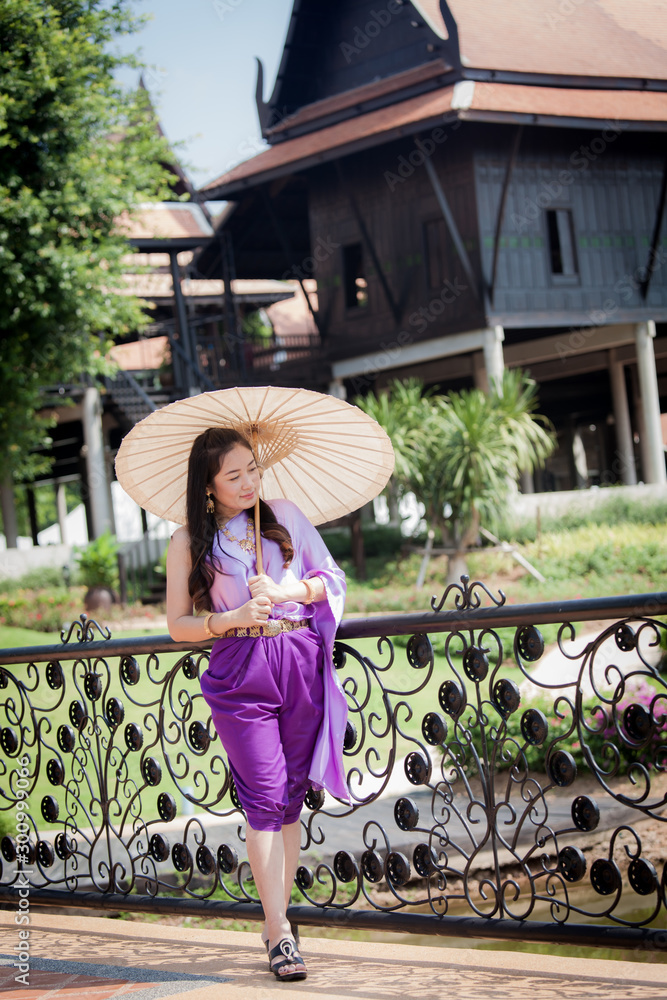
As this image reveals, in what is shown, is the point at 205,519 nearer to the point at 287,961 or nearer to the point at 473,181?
the point at 287,961

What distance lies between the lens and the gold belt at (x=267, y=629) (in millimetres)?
3111

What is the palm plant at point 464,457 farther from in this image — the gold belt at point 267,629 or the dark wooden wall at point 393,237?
the gold belt at point 267,629

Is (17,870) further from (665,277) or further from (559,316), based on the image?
(665,277)

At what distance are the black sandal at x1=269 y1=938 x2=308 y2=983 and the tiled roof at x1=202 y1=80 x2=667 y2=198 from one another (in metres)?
15.1

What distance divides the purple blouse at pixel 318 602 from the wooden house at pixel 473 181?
14.1m

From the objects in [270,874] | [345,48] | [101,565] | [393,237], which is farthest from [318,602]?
[345,48]

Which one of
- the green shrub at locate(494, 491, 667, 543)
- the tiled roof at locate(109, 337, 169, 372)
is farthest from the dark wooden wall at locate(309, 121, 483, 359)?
the tiled roof at locate(109, 337, 169, 372)

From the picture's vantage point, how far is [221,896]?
623cm

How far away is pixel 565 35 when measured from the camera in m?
18.5

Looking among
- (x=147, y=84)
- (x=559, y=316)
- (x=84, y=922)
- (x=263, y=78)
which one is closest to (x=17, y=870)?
(x=84, y=922)

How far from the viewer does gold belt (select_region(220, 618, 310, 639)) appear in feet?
10.2

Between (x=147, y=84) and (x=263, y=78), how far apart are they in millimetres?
5771

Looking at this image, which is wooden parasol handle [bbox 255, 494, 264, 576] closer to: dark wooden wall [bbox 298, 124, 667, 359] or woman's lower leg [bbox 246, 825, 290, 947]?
woman's lower leg [bbox 246, 825, 290, 947]

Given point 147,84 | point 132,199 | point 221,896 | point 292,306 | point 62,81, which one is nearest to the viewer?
point 221,896
